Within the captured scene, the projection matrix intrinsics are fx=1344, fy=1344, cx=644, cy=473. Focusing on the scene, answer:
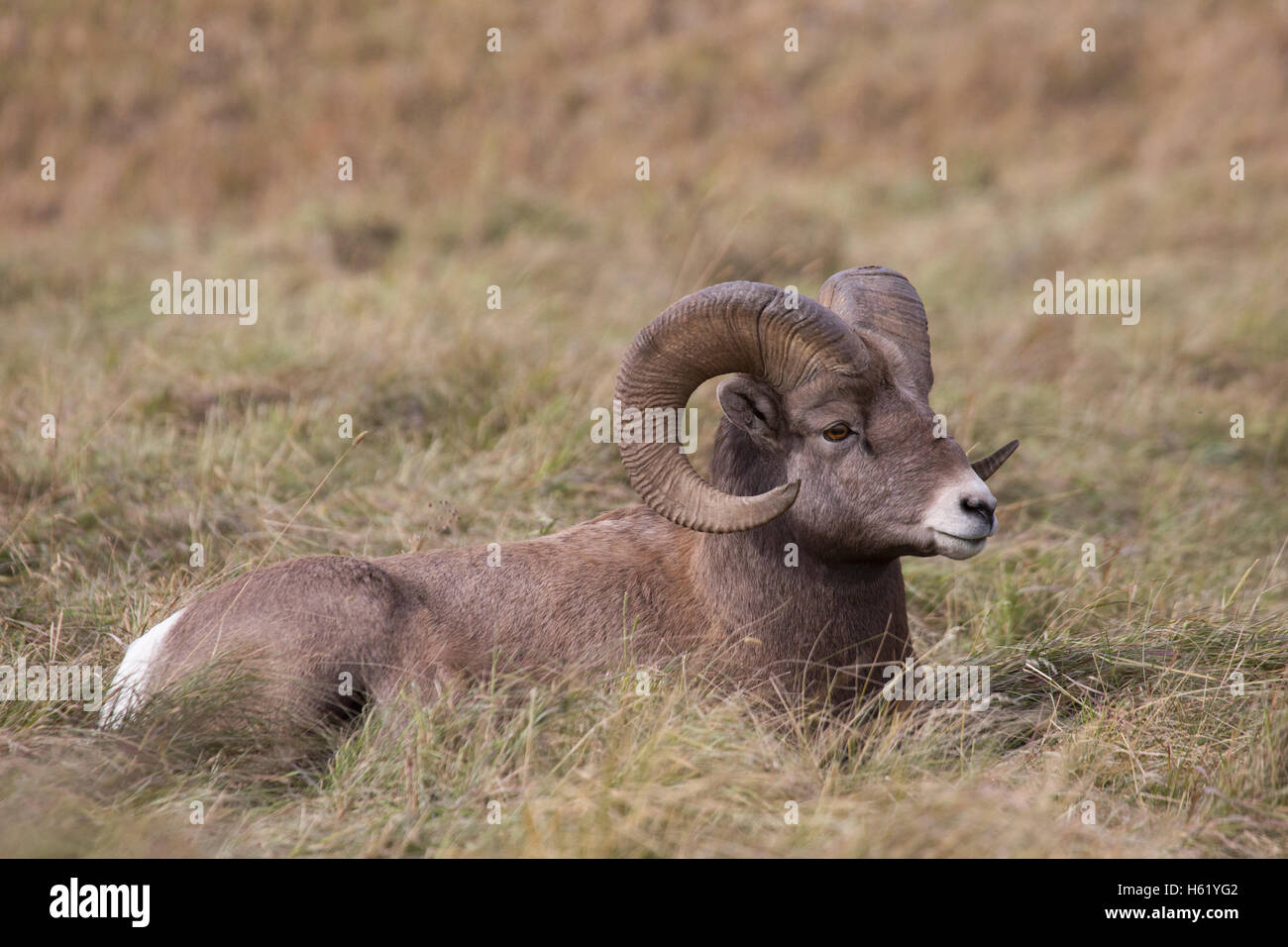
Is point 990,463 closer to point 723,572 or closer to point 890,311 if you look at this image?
point 890,311

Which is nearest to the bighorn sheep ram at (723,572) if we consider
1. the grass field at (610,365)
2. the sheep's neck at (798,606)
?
the sheep's neck at (798,606)

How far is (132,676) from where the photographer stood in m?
4.86

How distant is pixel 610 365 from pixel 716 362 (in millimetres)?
4038

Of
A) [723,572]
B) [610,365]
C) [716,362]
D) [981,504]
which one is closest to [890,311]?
[716,362]

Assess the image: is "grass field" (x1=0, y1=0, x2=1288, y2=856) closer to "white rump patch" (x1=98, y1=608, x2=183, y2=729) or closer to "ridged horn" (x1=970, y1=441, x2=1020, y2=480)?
"white rump patch" (x1=98, y1=608, x2=183, y2=729)

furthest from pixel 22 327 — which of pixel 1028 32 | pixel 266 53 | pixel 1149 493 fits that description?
pixel 1028 32

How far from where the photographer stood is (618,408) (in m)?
4.99

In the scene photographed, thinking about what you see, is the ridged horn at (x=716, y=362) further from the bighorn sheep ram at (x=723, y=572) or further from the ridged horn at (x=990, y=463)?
the ridged horn at (x=990, y=463)

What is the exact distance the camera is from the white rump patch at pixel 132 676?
183 inches

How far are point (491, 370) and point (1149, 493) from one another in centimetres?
430

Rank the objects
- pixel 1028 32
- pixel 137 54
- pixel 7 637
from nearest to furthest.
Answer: pixel 7 637, pixel 137 54, pixel 1028 32

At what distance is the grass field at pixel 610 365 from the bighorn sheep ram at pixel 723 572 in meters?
0.28
